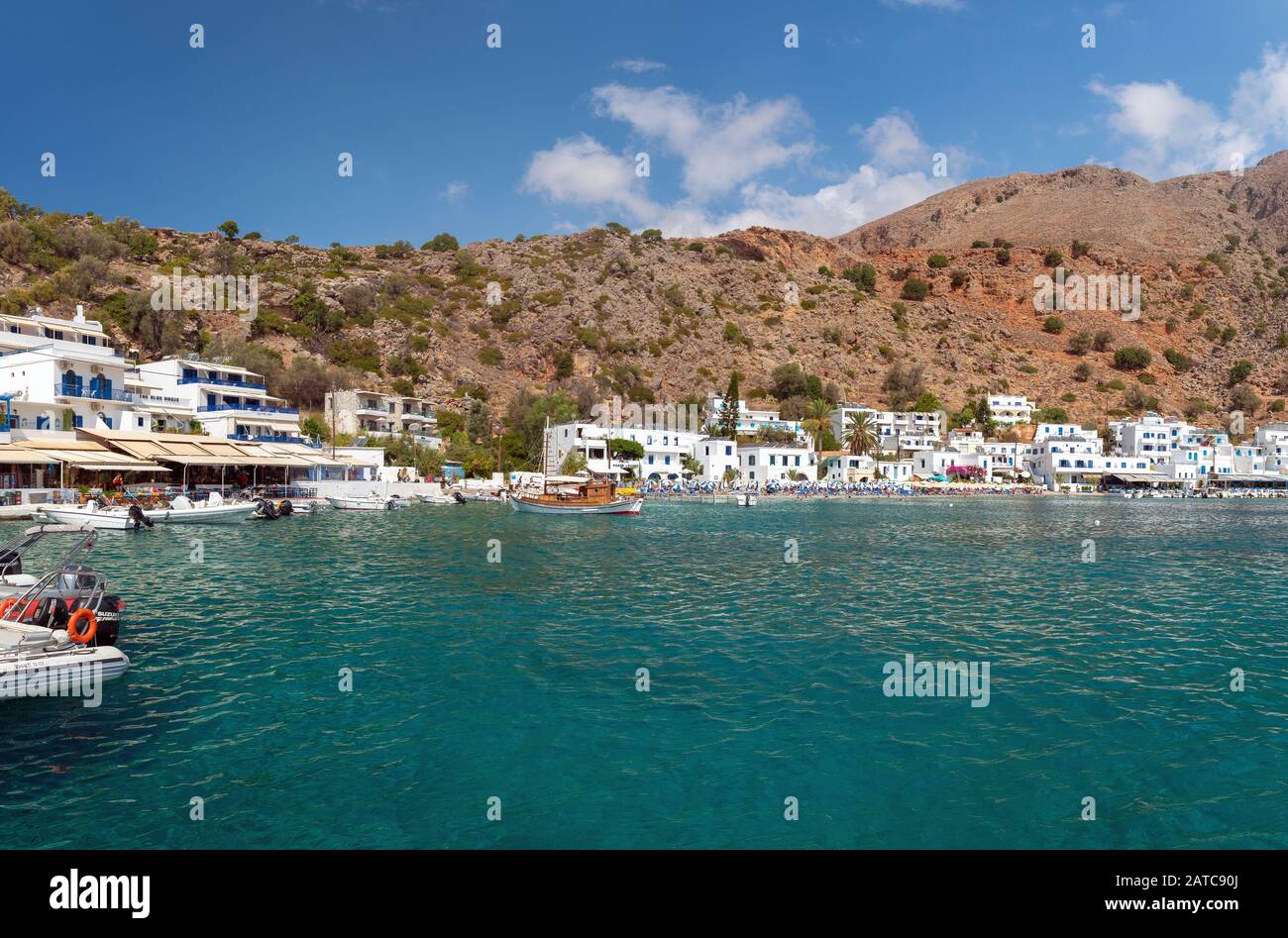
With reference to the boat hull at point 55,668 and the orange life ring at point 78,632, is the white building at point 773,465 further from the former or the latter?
the boat hull at point 55,668

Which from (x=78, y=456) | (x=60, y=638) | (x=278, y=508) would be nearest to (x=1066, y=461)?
(x=278, y=508)

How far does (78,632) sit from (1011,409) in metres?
126

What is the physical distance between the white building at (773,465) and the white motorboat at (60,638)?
72.9 metres

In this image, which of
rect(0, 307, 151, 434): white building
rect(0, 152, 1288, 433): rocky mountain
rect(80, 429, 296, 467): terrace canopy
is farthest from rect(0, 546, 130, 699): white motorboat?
rect(0, 152, 1288, 433): rocky mountain

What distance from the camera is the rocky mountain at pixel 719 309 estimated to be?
85.5 m

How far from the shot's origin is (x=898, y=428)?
104 meters

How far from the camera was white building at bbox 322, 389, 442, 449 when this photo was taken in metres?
69.0

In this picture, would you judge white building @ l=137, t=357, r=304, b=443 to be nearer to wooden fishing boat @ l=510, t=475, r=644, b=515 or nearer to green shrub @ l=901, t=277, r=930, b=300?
wooden fishing boat @ l=510, t=475, r=644, b=515

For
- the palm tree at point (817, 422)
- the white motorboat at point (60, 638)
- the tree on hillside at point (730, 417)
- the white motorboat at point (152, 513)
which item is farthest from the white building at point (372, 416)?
the white motorboat at point (60, 638)

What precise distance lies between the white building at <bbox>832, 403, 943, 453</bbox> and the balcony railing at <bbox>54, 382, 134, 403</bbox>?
3118 inches

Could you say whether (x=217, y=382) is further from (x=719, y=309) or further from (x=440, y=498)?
(x=719, y=309)

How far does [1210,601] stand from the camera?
21.0m
